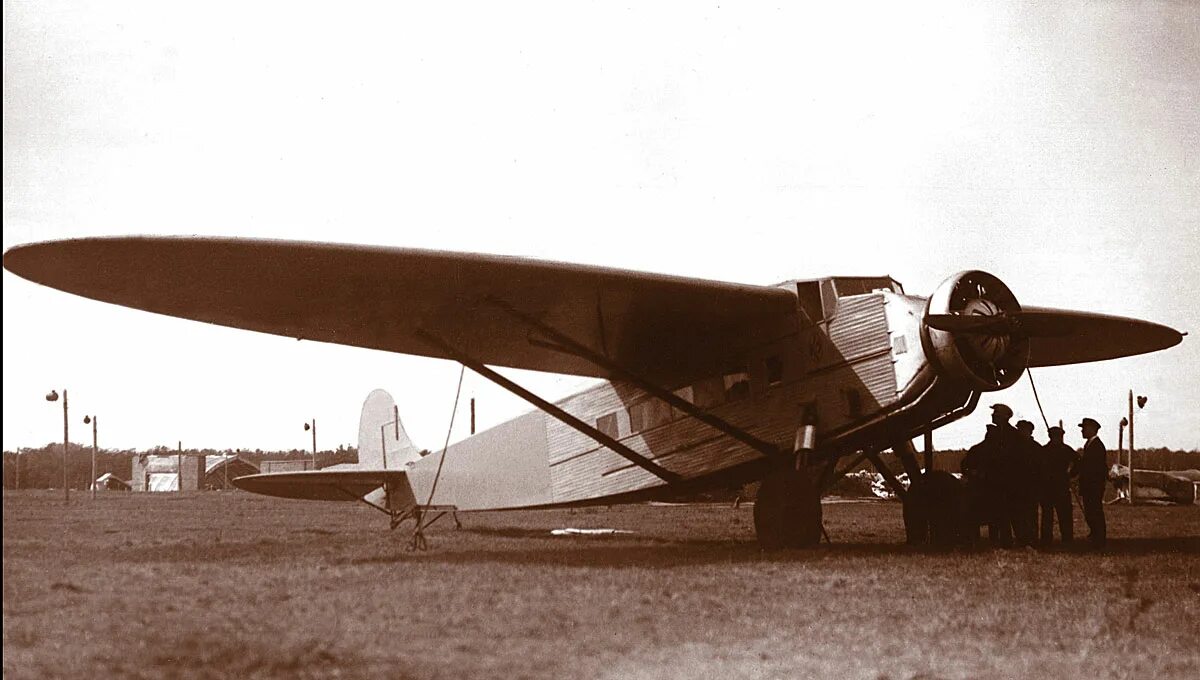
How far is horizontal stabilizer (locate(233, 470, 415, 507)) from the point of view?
1616cm

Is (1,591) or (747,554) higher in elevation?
(1,591)

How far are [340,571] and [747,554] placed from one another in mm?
4657

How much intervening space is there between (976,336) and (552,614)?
571 cm

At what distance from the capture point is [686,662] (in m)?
5.33

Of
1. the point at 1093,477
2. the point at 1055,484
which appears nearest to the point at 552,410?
the point at 1055,484

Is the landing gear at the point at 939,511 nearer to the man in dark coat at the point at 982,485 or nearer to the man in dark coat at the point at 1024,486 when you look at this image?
the man in dark coat at the point at 982,485

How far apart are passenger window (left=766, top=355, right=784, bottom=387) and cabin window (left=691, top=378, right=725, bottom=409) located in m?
0.67

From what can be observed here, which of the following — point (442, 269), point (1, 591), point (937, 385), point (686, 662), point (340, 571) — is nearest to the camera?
point (1, 591)

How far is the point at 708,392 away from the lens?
39.4 feet

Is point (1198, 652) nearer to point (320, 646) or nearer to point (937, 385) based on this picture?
point (937, 385)

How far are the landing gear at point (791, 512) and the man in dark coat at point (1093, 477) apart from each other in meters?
3.49

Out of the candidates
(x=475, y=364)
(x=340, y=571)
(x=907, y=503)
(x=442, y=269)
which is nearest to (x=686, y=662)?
(x=340, y=571)

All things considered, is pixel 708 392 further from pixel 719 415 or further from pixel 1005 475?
pixel 1005 475

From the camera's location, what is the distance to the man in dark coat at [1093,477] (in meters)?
11.9
